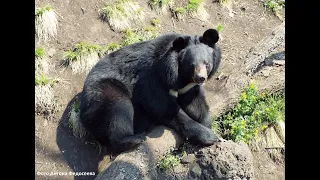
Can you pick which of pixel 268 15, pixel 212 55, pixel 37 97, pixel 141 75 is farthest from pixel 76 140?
pixel 268 15

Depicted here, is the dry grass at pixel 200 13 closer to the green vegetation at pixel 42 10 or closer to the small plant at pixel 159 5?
the small plant at pixel 159 5

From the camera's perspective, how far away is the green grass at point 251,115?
23.5ft

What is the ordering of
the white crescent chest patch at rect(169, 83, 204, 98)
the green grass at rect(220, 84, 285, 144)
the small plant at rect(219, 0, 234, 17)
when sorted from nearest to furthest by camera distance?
the white crescent chest patch at rect(169, 83, 204, 98)
the green grass at rect(220, 84, 285, 144)
the small plant at rect(219, 0, 234, 17)

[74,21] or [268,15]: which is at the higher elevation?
[74,21]

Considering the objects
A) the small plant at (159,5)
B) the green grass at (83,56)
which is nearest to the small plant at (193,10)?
the small plant at (159,5)

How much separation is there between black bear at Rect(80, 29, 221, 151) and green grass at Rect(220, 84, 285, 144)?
588 millimetres

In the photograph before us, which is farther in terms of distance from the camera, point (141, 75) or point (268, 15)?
point (268, 15)

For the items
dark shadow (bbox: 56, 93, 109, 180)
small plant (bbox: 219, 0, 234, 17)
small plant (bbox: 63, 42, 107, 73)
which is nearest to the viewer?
dark shadow (bbox: 56, 93, 109, 180)

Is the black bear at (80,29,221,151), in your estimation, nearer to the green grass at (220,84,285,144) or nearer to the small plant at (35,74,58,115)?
the green grass at (220,84,285,144)

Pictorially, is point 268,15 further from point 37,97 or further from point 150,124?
point 37,97

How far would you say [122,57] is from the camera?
6.88m

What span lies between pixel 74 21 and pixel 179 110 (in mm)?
3209

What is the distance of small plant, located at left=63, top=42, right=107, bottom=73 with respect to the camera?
7.86 metres

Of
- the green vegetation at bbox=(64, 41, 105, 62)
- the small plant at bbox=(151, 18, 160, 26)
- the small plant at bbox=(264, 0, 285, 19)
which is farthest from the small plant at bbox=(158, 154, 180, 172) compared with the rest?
the small plant at bbox=(264, 0, 285, 19)
